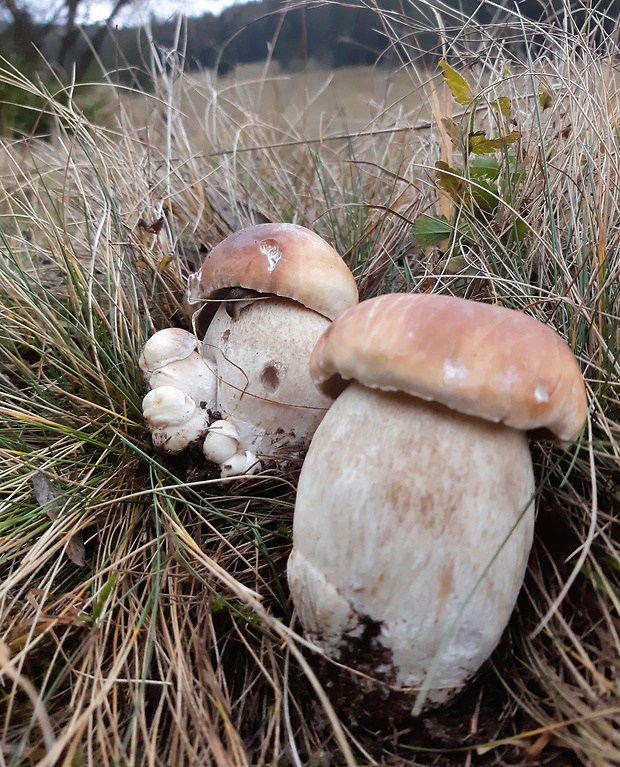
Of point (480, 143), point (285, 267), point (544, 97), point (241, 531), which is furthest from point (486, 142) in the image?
point (241, 531)

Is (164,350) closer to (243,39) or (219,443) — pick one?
(219,443)

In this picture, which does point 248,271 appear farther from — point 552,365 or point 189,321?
point 552,365

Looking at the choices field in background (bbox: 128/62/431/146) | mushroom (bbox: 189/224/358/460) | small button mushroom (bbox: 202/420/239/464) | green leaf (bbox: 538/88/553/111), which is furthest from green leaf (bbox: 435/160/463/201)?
field in background (bbox: 128/62/431/146)

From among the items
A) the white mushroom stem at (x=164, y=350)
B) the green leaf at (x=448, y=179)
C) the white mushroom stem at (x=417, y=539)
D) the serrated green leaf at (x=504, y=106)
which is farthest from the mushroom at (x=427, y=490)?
the serrated green leaf at (x=504, y=106)

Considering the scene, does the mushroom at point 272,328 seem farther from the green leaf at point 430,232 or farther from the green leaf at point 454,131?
the green leaf at point 454,131

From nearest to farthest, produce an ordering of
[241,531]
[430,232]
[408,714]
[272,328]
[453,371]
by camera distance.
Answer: [453,371]
[408,714]
[241,531]
[272,328]
[430,232]

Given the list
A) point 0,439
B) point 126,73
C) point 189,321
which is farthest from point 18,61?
point 0,439
